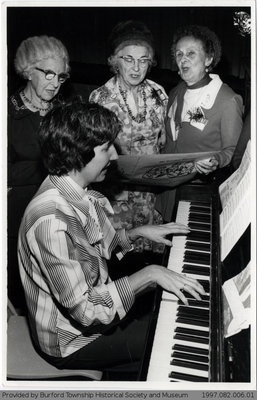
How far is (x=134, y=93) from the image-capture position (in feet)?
Answer: 8.98

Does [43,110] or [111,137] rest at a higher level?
[43,110]

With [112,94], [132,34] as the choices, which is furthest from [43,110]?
[132,34]

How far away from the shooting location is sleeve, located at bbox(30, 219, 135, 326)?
5.30 feet

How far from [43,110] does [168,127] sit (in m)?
0.80

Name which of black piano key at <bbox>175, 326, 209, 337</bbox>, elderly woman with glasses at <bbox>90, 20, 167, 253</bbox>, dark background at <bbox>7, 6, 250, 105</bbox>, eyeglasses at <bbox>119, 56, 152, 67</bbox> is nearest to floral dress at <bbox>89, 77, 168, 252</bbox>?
elderly woman with glasses at <bbox>90, 20, 167, 253</bbox>

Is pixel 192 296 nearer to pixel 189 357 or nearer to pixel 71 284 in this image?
pixel 189 357

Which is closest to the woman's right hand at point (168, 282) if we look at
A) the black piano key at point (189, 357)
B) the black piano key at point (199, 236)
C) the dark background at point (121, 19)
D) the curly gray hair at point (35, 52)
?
the black piano key at point (189, 357)

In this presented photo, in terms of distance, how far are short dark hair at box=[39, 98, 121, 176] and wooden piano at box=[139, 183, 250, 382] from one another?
594 millimetres

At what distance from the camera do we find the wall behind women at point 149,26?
3.17m

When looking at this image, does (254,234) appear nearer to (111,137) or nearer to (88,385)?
(111,137)

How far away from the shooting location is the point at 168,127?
282cm

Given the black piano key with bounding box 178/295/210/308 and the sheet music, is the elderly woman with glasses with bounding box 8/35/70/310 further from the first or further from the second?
the black piano key with bounding box 178/295/210/308

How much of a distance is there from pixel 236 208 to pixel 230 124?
0.91m

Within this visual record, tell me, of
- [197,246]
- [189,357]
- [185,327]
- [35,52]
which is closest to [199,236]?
[197,246]
